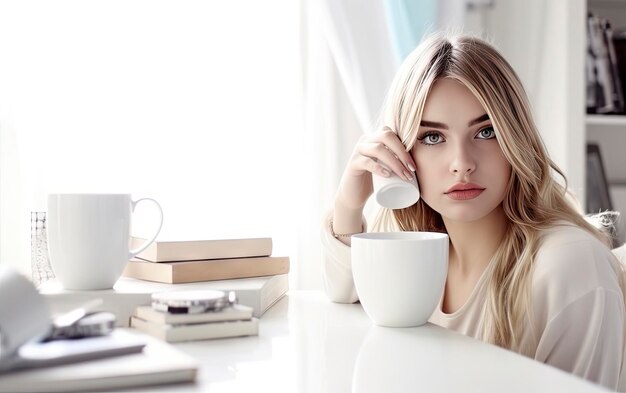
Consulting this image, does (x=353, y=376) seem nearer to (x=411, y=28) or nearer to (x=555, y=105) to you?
(x=411, y=28)

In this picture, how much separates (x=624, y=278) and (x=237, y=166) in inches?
41.9

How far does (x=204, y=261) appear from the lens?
0.98 m

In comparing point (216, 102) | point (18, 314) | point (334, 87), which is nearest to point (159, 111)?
point (216, 102)

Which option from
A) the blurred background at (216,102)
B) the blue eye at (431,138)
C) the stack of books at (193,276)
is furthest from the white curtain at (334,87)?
the stack of books at (193,276)

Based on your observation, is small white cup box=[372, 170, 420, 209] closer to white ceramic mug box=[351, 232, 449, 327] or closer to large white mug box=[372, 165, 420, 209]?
large white mug box=[372, 165, 420, 209]

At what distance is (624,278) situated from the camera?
3.60ft

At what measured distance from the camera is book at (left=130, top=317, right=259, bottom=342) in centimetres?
75

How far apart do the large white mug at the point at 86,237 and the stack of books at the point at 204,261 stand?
0.09 m

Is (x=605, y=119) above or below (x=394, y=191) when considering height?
above

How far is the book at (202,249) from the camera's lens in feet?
3.19

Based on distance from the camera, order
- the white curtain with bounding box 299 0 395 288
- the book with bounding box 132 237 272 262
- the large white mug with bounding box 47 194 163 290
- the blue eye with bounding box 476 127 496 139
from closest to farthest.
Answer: the large white mug with bounding box 47 194 163 290 → the book with bounding box 132 237 272 262 → the blue eye with bounding box 476 127 496 139 → the white curtain with bounding box 299 0 395 288

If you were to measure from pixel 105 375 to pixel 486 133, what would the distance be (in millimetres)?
735

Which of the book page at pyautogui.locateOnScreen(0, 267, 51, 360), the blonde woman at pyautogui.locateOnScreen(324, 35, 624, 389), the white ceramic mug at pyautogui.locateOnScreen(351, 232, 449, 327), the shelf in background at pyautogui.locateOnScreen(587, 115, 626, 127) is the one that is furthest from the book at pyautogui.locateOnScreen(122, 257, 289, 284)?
the shelf in background at pyautogui.locateOnScreen(587, 115, 626, 127)

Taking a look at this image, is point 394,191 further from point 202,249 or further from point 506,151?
point 202,249
